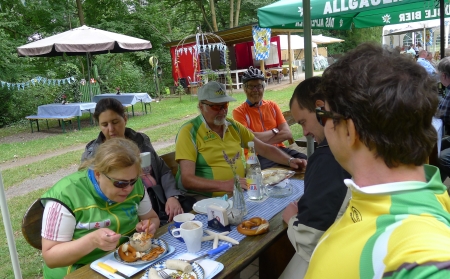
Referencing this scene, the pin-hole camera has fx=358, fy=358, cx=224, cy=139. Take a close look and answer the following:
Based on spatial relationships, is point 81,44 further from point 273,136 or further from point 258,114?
point 273,136

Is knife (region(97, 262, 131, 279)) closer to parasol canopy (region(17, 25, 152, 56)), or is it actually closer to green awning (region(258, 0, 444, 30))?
green awning (region(258, 0, 444, 30))

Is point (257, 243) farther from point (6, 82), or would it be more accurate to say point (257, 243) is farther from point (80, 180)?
point (6, 82)

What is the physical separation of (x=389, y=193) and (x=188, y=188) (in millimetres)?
2166

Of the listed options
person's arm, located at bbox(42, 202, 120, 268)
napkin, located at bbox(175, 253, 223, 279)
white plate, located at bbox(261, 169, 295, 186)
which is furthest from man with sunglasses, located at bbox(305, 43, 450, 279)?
white plate, located at bbox(261, 169, 295, 186)

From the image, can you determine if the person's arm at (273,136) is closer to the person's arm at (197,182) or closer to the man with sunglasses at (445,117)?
the person's arm at (197,182)

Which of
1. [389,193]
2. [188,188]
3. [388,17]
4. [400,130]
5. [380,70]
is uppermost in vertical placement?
[388,17]

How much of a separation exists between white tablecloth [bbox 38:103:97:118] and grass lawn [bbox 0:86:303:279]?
1.85 ft

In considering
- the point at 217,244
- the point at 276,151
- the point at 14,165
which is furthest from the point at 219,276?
the point at 14,165

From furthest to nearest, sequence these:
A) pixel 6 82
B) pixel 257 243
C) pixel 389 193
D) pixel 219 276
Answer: pixel 6 82
pixel 257 243
pixel 219 276
pixel 389 193

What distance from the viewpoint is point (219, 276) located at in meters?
1.47

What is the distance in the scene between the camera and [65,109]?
1015cm

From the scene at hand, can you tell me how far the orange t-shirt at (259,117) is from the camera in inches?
165

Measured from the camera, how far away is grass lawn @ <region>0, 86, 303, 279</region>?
353 centimetres

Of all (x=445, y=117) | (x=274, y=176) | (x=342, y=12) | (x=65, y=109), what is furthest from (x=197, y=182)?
(x=65, y=109)
